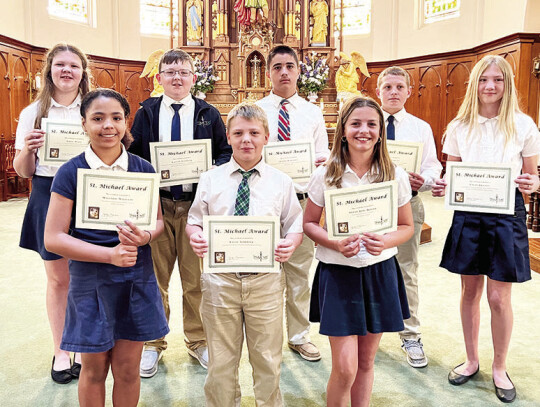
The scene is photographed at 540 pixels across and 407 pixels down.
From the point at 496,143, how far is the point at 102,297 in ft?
6.29

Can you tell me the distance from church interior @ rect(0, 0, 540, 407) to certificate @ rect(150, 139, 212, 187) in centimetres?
109

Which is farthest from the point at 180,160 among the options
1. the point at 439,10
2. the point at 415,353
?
the point at 439,10

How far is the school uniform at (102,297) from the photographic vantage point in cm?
177

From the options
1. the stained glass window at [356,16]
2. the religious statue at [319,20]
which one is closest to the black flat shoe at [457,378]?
the religious statue at [319,20]

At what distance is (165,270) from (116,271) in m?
0.93

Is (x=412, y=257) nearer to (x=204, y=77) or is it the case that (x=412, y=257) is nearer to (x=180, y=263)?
(x=180, y=263)

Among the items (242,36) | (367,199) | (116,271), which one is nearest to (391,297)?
(367,199)

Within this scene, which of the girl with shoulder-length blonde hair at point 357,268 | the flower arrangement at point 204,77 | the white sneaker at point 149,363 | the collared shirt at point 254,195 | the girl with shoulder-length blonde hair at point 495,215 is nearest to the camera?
the girl with shoulder-length blonde hair at point 357,268

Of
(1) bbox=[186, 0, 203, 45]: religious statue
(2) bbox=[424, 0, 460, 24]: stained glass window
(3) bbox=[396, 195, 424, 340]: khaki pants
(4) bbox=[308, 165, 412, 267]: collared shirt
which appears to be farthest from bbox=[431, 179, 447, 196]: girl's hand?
(2) bbox=[424, 0, 460, 24]: stained glass window

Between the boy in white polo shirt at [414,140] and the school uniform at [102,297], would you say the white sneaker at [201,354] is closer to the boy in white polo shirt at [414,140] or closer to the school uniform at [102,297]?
the school uniform at [102,297]

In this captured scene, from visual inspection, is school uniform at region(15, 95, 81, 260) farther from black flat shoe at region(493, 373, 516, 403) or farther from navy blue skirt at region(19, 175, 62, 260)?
black flat shoe at region(493, 373, 516, 403)

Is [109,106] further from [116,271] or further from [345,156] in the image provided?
[345,156]

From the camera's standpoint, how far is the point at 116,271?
5.99 feet

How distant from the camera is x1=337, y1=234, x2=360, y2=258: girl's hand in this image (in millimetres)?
1851
